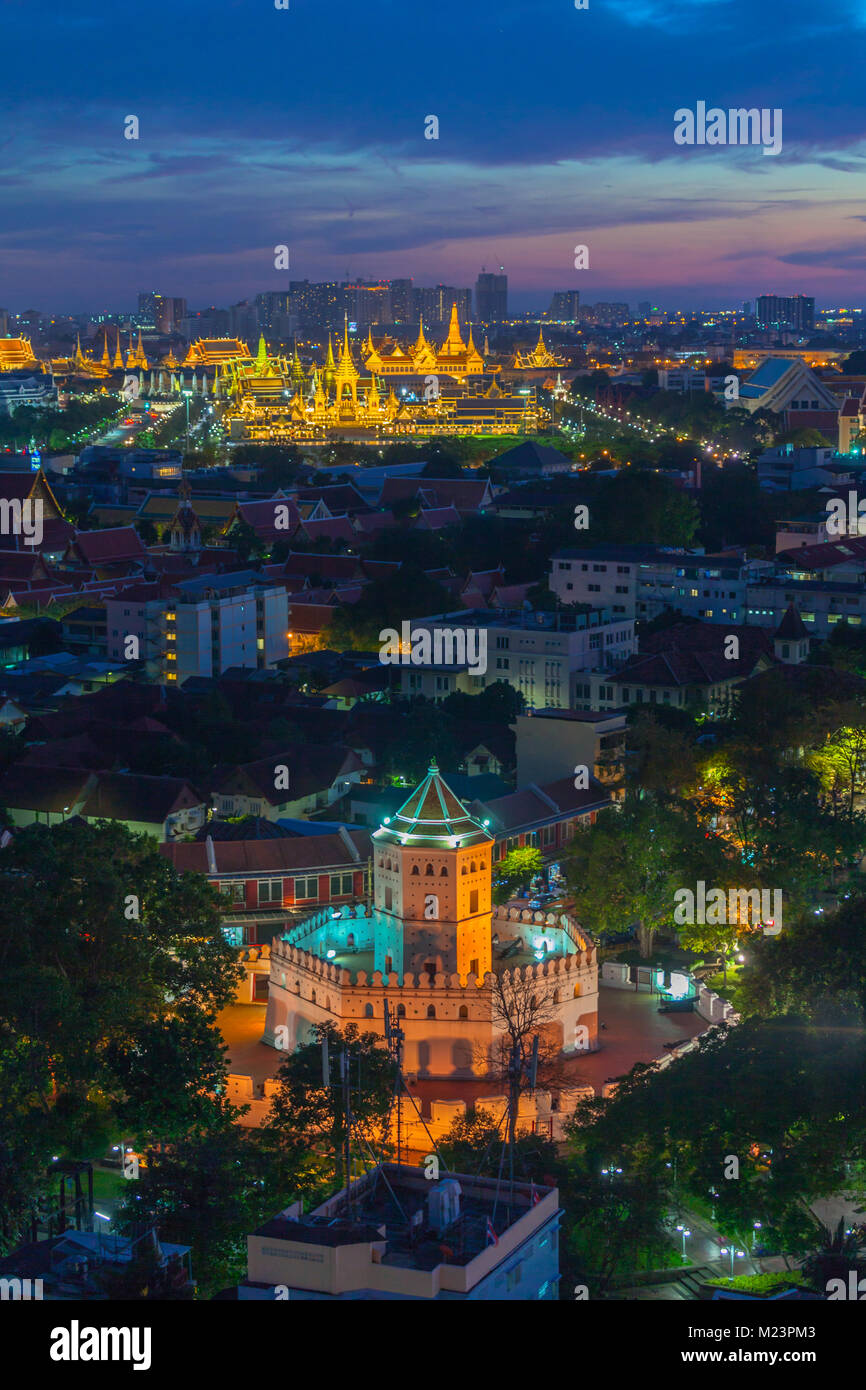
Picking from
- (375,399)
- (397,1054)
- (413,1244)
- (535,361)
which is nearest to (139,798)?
(397,1054)

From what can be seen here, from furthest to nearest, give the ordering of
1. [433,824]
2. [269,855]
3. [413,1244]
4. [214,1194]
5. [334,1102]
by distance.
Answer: [269,855]
[433,824]
[334,1102]
[214,1194]
[413,1244]

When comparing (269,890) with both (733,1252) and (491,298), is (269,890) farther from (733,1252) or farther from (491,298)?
(491,298)

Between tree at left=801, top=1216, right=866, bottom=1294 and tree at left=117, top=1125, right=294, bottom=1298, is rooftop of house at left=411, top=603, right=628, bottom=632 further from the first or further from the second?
tree at left=801, top=1216, right=866, bottom=1294

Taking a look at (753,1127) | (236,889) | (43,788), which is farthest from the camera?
(43,788)

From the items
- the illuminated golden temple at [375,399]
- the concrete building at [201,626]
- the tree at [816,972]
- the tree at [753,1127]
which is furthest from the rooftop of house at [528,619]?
the illuminated golden temple at [375,399]

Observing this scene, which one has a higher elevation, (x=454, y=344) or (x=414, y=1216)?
(x=454, y=344)
